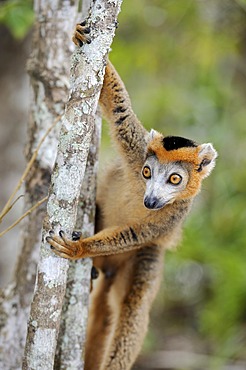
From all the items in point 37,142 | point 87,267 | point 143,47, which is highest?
point 143,47

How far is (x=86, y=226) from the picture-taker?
5.27 m

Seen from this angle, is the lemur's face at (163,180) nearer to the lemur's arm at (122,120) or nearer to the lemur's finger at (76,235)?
the lemur's arm at (122,120)

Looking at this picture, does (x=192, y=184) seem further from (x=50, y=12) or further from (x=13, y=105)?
(x=13, y=105)

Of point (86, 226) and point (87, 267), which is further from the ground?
point (86, 226)

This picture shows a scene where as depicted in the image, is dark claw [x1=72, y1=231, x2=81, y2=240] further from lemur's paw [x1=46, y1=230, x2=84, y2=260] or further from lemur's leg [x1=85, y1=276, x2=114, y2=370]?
lemur's leg [x1=85, y1=276, x2=114, y2=370]

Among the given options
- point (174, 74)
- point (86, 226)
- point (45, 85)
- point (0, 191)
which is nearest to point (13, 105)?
point (0, 191)

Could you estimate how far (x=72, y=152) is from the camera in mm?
4332

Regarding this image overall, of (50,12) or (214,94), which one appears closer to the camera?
(50,12)

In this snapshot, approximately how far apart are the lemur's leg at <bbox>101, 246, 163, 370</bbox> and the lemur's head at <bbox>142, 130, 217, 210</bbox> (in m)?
1.22

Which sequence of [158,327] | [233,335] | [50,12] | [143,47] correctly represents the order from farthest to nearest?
[143,47], [158,327], [233,335], [50,12]

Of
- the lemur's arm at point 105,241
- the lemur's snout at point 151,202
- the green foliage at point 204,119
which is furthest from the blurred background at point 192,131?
the lemur's snout at point 151,202

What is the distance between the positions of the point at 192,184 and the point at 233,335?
5427 mm

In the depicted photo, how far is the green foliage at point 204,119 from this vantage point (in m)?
10.1

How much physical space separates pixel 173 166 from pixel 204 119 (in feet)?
22.5
